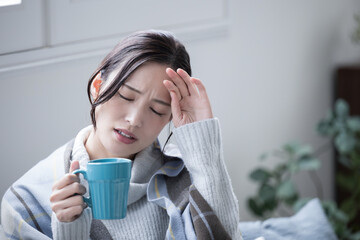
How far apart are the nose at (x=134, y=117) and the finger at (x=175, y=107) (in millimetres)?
79

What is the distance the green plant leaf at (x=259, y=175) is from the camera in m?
2.46

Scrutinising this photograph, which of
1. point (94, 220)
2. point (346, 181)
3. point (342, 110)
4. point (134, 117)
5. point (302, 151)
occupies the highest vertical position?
point (134, 117)

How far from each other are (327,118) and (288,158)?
1.12ft

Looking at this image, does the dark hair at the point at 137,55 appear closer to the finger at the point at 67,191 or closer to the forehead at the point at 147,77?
the forehead at the point at 147,77

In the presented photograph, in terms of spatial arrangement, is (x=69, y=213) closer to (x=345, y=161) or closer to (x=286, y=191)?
(x=286, y=191)

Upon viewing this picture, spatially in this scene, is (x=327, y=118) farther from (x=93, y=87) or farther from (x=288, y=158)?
(x=93, y=87)

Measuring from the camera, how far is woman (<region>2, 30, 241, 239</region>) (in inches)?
44.3

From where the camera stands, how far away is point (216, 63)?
2.20 metres

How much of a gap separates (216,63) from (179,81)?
1.06 m

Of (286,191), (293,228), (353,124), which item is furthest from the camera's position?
(353,124)

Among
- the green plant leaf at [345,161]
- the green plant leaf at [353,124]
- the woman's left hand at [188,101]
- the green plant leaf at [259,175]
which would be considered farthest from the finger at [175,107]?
the green plant leaf at [345,161]

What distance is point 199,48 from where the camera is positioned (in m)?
2.08

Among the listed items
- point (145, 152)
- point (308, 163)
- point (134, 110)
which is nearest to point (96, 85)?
point (134, 110)

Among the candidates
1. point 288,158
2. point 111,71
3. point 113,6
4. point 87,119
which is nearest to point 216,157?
point 111,71
